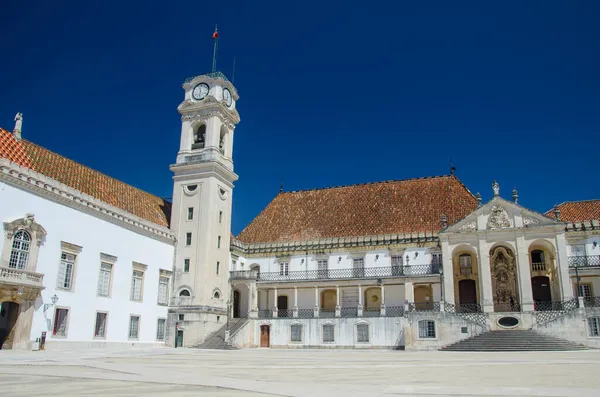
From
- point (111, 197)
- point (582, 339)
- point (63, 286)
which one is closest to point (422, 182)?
point (582, 339)

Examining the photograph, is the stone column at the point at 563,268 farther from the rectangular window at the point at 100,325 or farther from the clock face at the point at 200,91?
the rectangular window at the point at 100,325

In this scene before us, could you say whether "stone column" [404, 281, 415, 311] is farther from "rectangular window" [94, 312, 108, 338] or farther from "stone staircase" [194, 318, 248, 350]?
"rectangular window" [94, 312, 108, 338]

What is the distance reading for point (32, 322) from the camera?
2445 centimetres

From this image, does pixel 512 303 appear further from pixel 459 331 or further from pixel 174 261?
pixel 174 261

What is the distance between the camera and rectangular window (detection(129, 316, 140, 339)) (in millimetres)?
31592

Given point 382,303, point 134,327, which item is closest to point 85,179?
point 134,327

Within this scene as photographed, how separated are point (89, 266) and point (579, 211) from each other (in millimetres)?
33364

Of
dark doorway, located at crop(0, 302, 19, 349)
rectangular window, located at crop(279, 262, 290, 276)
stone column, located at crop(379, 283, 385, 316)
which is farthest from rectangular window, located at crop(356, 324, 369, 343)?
dark doorway, located at crop(0, 302, 19, 349)

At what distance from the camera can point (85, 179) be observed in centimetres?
3200

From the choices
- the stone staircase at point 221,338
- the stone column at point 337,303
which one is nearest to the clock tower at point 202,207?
the stone staircase at point 221,338

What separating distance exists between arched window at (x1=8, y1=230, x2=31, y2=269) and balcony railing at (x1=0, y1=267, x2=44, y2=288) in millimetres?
603

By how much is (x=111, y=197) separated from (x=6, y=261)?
10.1 metres

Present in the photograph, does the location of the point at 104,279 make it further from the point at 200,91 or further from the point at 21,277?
the point at 200,91

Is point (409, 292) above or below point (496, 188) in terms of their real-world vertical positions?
below
